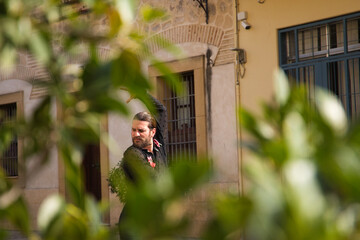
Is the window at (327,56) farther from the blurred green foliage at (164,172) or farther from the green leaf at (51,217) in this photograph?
the green leaf at (51,217)

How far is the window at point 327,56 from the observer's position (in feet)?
34.3

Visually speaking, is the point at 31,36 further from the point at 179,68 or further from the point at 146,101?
the point at 179,68

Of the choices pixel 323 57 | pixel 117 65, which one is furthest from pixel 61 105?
pixel 323 57

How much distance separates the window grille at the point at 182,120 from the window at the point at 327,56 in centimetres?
209

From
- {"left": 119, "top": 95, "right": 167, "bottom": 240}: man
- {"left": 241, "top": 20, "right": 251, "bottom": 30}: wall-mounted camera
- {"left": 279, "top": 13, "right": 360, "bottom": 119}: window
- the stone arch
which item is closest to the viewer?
{"left": 119, "top": 95, "right": 167, "bottom": 240}: man

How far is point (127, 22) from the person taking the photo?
1.00 meters

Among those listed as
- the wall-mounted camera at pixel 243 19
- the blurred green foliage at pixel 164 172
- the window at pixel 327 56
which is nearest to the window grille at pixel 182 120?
the wall-mounted camera at pixel 243 19

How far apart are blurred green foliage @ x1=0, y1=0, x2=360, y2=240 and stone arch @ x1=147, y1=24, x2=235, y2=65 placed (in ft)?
34.6

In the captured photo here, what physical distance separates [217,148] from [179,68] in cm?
174

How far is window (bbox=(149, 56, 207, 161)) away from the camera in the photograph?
12.3 meters

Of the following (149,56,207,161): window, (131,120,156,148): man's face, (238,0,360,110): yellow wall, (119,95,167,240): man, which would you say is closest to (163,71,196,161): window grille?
(149,56,207,161): window

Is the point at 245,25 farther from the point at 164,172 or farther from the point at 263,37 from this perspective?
the point at 164,172

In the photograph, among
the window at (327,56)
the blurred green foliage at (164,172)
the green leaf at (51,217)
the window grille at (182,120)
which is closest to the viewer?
the blurred green foliage at (164,172)

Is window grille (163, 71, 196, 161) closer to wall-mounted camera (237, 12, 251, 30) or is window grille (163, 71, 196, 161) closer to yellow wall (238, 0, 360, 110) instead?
yellow wall (238, 0, 360, 110)
